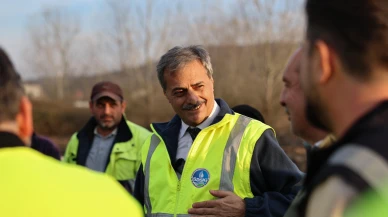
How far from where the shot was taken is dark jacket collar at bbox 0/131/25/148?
4.37 feet

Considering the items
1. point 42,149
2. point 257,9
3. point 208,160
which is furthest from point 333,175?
point 257,9

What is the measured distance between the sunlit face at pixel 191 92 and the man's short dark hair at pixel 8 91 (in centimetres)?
184

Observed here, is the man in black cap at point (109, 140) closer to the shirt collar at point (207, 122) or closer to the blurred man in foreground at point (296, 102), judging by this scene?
the shirt collar at point (207, 122)

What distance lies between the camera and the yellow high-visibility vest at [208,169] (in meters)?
2.82

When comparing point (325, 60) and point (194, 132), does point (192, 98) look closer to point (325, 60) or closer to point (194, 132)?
point (194, 132)

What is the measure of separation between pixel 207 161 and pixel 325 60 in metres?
1.74

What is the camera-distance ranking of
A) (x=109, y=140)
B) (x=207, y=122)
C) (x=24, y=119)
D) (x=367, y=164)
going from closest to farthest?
(x=367, y=164) → (x=24, y=119) → (x=207, y=122) → (x=109, y=140)

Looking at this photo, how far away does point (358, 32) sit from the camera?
1.17m

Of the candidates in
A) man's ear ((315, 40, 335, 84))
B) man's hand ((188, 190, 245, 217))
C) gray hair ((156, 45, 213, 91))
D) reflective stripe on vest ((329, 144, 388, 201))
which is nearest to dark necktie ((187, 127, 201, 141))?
gray hair ((156, 45, 213, 91))

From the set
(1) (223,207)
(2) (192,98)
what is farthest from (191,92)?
(1) (223,207)

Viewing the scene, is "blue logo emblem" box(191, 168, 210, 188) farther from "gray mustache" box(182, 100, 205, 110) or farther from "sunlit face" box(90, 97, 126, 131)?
"sunlit face" box(90, 97, 126, 131)

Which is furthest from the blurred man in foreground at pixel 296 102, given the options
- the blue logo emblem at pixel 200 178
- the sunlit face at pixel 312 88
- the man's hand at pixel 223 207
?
the blue logo emblem at pixel 200 178

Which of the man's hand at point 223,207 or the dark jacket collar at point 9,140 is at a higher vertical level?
the dark jacket collar at point 9,140

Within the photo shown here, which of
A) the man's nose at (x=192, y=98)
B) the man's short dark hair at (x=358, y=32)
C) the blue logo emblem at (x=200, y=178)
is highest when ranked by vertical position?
the man's short dark hair at (x=358, y=32)
